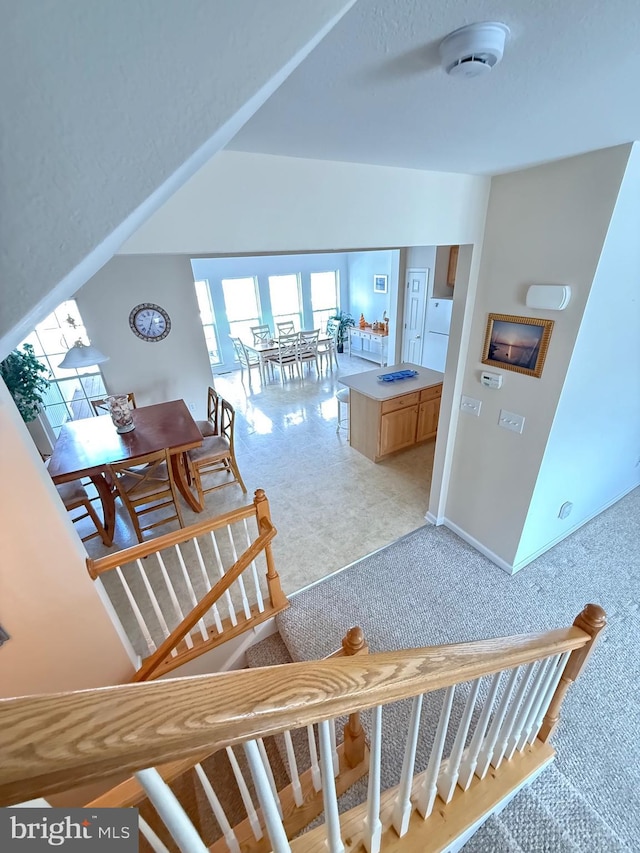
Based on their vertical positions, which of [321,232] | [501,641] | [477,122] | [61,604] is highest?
[477,122]

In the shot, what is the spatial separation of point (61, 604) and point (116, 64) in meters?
1.94

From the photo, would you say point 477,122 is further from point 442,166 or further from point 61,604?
point 61,604

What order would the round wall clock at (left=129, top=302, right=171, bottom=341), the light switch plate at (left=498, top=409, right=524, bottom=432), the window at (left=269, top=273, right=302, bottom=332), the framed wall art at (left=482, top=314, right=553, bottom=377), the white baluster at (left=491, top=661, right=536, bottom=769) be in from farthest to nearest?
the window at (left=269, top=273, right=302, bottom=332) → the round wall clock at (left=129, top=302, right=171, bottom=341) → the light switch plate at (left=498, top=409, right=524, bottom=432) → the framed wall art at (left=482, top=314, right=553, bottom=377) → the white baluster at (left=491, top=661, right=536, bottom=769)

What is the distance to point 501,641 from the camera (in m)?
0.89

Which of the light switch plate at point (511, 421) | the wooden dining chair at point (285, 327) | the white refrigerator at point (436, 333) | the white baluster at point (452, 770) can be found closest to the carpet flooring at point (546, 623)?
the white baluster at point (452, 770)

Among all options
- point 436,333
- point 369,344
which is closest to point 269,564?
point 436,333

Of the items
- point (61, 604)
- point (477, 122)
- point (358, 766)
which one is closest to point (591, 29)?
point (477, 122)

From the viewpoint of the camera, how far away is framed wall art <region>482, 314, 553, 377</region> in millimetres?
1970

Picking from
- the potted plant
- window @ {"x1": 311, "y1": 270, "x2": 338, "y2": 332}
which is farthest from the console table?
window @ {"x1": 311, "y1": 270, "x2": 338, "y2": 332}

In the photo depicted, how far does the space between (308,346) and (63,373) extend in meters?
3.85

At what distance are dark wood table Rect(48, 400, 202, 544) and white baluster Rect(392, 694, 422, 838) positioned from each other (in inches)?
102

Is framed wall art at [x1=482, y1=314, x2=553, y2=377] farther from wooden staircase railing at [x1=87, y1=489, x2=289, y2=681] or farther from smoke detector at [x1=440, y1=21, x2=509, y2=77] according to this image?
wooden staircase railing at [x1=87, y1=489, x2=289, y2=681]

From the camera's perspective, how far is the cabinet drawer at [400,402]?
384 cm

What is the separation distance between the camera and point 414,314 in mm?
5949
